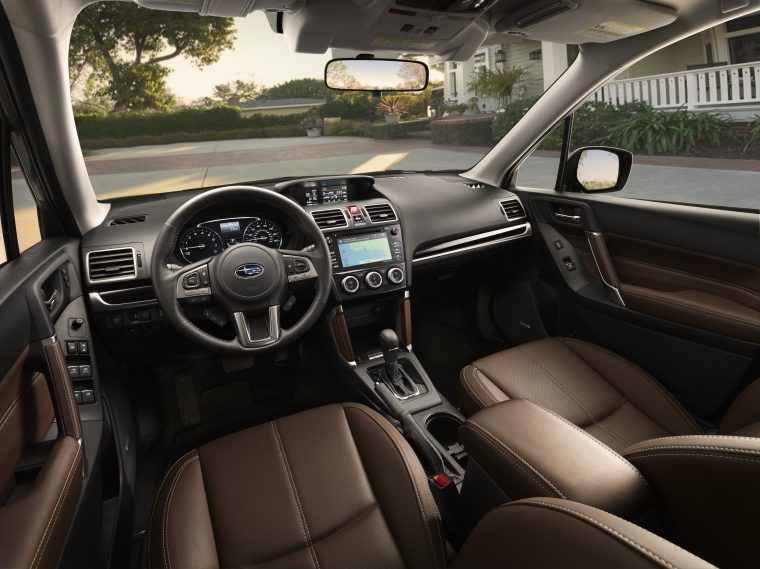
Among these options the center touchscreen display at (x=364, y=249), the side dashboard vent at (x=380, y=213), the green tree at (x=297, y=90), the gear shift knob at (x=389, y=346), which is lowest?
the gear shift knob at (x=389, y=346)

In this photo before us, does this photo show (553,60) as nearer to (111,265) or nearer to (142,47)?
(142,47)

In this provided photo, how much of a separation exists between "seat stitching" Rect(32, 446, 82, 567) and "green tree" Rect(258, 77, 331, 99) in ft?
7.62

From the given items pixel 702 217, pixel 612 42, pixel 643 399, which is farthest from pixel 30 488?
pixel 612 42

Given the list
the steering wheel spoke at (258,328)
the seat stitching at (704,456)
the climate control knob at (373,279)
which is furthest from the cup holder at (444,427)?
the seat stitching at (704,456)

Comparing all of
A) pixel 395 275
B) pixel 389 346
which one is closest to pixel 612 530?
pixel 389 346

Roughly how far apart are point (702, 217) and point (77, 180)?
8.79ft

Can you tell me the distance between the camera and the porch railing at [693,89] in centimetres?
289

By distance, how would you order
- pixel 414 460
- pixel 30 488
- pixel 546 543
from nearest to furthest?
1. pixel 546 543
2. pixel 30 488
3. pixel 414 460

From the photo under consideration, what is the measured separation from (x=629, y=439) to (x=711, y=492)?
3.72 feet

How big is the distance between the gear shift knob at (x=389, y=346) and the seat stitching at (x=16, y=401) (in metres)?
1.41

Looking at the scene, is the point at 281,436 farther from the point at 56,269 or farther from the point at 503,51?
the point at 503,51

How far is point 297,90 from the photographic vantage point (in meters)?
3.31

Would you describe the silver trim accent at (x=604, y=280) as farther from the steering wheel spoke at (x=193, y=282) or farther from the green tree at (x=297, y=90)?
the steering wheel spoke at (x=193, y=282)

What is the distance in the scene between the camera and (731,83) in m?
2.96
